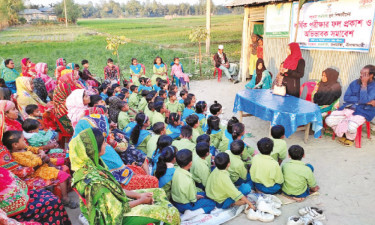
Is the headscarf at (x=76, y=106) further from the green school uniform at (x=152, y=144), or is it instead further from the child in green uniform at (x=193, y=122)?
the child in green uniform at (x=193, y=122)

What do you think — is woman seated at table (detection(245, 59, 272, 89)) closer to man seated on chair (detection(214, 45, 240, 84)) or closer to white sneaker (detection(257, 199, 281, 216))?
man seated on chair (detection(214, 45, 240, 84))

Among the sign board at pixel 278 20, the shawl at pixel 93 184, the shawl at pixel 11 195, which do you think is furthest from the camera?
the sign board at pixel 278 20

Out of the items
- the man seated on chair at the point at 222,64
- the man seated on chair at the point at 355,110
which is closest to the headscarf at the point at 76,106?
the man seated on chair at the point at 355,110

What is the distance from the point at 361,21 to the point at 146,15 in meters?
81.9

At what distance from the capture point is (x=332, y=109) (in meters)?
5.35

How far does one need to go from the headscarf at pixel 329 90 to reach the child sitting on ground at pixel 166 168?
388 cm

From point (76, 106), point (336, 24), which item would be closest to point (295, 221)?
point (76, 106)

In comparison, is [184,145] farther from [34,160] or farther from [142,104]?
[142,104]

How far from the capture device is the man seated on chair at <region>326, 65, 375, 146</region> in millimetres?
4695

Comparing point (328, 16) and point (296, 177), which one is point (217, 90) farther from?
point (296, 177)

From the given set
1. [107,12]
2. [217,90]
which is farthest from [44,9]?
[217,90]

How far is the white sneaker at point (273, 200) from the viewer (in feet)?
10.3

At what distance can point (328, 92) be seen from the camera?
17.4 ft

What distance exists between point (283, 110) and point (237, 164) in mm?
1876
